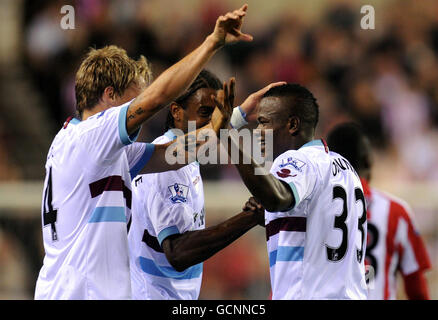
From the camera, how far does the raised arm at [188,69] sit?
404 cm

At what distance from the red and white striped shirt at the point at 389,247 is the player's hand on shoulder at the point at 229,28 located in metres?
2.62

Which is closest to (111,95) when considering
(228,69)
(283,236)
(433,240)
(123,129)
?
(123,129)

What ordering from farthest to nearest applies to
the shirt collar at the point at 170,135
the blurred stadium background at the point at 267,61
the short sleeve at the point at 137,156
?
1. the blurred stadium background at the point at 267,61
2. the shirt collar at the point at 170,135
3. the short sleeve at the point at 137,156

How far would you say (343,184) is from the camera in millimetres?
4391

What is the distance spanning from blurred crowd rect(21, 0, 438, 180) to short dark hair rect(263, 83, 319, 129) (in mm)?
5877

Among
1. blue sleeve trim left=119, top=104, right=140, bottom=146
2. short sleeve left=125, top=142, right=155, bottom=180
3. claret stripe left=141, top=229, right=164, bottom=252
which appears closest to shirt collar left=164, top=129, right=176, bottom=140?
short sleeve left=125, top=142, right=155, bottom=180

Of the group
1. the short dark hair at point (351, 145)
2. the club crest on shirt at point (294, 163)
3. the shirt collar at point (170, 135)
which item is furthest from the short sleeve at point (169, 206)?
the short dark hair at point (351, 145)

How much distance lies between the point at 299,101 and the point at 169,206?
110 centimetres

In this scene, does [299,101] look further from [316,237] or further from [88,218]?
[88,218]

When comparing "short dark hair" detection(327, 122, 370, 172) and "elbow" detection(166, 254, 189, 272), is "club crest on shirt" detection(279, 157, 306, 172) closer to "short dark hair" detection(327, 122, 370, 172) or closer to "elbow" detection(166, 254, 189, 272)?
"elbow" detection(166, 254, 189, 272)

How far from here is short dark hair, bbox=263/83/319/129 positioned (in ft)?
15.0

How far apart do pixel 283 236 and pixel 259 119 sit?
0.74m

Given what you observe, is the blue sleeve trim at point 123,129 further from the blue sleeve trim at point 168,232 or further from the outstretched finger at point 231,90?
Answer: the blue sleeve trim at point 168,232
